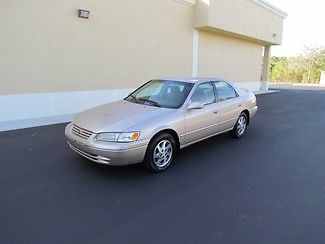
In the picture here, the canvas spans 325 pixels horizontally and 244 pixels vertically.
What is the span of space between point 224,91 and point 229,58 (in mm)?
11306

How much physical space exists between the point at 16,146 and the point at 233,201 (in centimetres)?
438

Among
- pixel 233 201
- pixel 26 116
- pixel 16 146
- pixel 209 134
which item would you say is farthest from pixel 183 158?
pixel 26 116

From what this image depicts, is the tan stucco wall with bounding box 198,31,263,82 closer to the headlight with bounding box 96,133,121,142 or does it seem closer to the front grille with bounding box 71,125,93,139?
the front grille with bounding box 71,125,93,139

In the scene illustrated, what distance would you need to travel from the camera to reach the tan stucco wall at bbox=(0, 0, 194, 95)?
752cm

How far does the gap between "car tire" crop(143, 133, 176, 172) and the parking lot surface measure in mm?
147

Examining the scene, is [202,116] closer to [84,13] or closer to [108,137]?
[108,137]

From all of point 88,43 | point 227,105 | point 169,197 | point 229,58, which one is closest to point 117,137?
point 169,197

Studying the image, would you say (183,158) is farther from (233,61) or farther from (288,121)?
(233,61)

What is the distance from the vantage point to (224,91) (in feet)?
20.0

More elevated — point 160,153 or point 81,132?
point 81,132

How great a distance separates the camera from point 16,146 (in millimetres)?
5668

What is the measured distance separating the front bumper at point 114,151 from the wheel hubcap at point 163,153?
0.92 feet

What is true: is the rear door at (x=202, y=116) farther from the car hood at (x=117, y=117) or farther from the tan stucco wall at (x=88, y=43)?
the tan stucco wall at (x=88, y=43)

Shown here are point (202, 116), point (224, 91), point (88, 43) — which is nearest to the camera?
point (202, 116)
